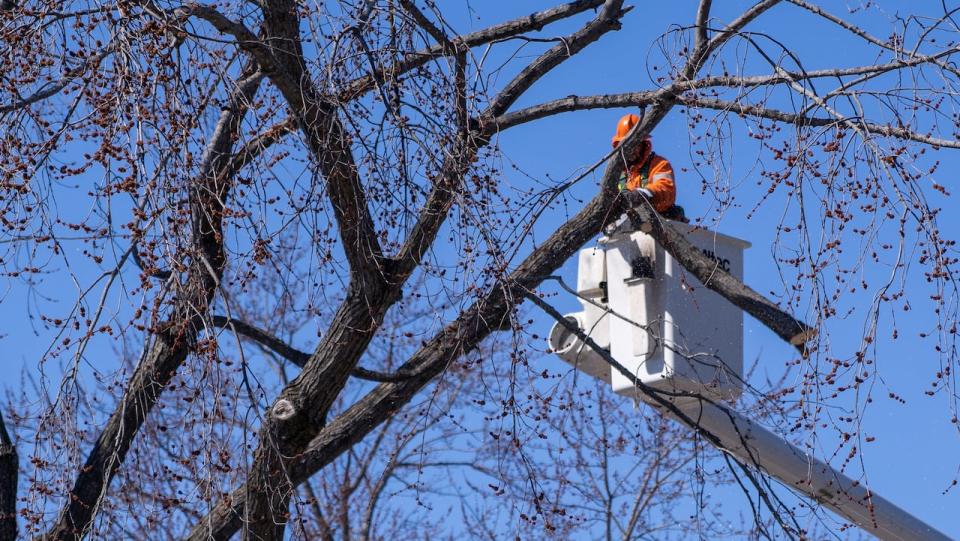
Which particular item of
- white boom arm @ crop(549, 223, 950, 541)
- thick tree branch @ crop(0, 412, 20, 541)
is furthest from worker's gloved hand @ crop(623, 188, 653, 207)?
thick tree branch @ crop(0, 412, 20, 541)

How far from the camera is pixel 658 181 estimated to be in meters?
7.18

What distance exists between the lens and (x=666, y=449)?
45.1 feet

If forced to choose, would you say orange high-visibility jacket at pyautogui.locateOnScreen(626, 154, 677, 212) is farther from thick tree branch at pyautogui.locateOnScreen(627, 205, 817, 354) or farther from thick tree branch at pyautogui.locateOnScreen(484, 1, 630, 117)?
thick tree branch at pyautogui.locateOnScreen(484, 1, 630, 117)

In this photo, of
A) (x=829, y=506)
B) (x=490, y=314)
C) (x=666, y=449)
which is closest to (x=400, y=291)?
(x=490, y=314)

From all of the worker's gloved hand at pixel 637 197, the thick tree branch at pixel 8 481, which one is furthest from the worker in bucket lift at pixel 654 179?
the thick tree branch at pixel 8 481

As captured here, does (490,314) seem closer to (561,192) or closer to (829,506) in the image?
(561,192)

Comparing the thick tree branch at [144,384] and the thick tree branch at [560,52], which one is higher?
the thick tree branch at [560,52]

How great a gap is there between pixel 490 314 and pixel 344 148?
1.25 metres

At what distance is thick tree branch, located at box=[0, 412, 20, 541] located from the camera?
20.7 feet

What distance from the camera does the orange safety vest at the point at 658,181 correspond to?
7145 millimetres

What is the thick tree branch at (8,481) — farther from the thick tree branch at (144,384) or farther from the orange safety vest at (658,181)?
the orange safety vest at (658,181)

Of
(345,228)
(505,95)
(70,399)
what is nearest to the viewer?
(70,399)

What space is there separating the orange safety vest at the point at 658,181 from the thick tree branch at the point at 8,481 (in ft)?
10.1

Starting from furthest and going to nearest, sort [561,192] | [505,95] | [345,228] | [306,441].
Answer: [505,95] < [306,441] < [561,192] < [345,228]
